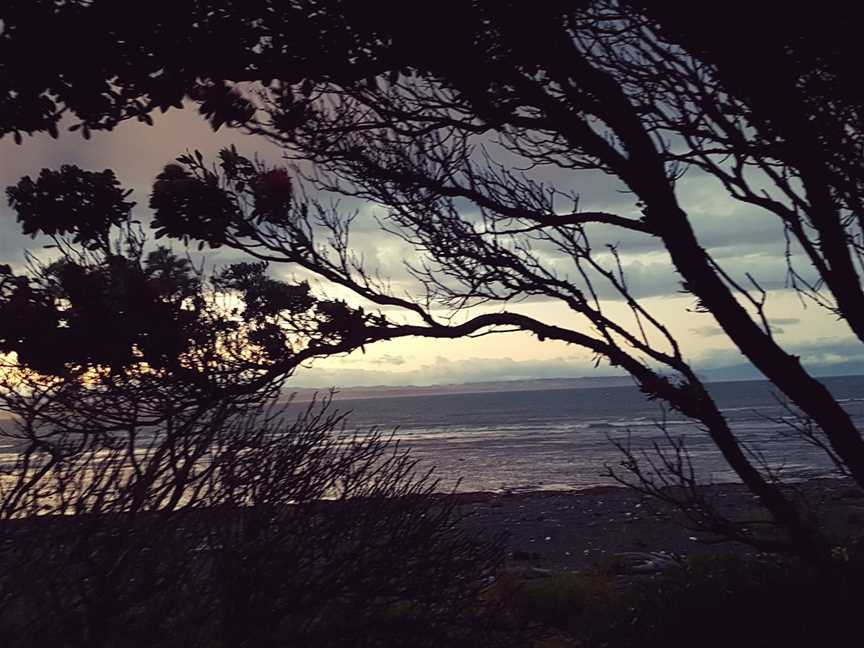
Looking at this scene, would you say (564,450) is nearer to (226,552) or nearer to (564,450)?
(564,450)

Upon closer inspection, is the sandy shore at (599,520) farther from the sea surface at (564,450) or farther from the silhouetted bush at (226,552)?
the silhouetted bush at (226,552)

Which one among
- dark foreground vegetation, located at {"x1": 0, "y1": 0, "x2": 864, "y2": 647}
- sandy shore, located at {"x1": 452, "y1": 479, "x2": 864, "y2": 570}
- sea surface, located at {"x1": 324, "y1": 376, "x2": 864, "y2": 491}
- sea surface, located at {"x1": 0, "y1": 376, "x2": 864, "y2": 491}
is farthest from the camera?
sea surface, located at {"x1": 324, "y1": 376, "x2": 864, "y2": 491}

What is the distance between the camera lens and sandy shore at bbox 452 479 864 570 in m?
20.5

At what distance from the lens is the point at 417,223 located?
6605 millimetres

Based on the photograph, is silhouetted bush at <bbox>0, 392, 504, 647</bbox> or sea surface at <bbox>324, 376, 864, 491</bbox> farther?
sea surface at <bbox>324, 376, 864, 491</bbox>

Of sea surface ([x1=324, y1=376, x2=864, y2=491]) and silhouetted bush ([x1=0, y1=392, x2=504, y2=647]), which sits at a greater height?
silhouetted bush ([x1=0, y1=392, x2=504, y2=647])

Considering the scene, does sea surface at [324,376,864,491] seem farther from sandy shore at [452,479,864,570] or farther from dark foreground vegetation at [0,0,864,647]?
dark foreground vegetation at [0,0,864,647]

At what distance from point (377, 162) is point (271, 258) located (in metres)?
1.06

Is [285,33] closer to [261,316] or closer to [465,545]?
[261,316]

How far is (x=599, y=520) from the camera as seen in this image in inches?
1004

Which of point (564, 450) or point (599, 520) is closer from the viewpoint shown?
point (599, 520)

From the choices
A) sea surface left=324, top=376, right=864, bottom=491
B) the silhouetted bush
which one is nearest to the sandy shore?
sea surface left=324, top=376, right=864, bottom=491

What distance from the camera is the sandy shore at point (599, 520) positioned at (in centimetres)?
2047

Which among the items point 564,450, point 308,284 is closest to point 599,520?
point 308,284
